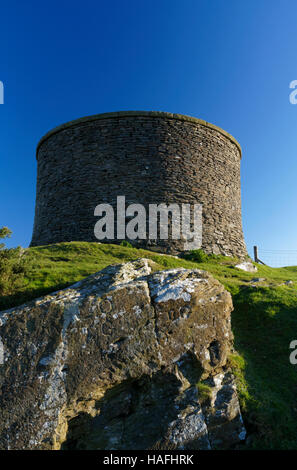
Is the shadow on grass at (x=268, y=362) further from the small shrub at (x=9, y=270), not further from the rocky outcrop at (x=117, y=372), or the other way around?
the small shrub at (x=9, y=270)

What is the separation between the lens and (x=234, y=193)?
1830cm

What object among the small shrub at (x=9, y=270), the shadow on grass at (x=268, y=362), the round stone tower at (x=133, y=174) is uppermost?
the round stone tower at (x=133, y=174)

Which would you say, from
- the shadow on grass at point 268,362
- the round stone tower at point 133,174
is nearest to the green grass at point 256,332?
the shadow on grass at point 268,362

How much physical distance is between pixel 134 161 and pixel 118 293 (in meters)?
10.9

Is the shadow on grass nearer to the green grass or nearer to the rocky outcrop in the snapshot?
the green grass

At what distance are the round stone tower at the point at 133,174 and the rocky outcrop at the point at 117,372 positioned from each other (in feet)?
29.7

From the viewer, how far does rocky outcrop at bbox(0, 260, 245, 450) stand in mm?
4848

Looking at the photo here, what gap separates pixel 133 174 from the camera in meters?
15.7

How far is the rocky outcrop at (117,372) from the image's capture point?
485 cm

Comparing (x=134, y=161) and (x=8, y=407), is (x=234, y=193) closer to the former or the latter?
(x=134, y=161)

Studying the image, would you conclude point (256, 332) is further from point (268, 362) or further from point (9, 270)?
point (9, 270)

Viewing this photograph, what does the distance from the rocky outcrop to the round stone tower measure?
29.7ft

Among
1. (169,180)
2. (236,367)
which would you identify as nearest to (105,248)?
(169,180)

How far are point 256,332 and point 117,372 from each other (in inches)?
155
